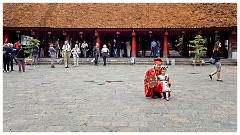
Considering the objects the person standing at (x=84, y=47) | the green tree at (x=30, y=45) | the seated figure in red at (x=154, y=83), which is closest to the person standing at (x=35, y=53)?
the green tree at (x=30, y=45)

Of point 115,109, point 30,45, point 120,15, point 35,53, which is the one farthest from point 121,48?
point 115,109

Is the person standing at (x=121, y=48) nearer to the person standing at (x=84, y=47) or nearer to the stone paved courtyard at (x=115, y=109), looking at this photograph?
the person standing at (x=84, y=47)

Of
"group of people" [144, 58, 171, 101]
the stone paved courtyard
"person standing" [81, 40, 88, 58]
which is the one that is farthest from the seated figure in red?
"person standing" [81, 40, 88, 58]

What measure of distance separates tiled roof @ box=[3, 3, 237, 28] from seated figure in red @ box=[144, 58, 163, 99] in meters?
16.4

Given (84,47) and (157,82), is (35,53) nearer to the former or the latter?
(84,47)

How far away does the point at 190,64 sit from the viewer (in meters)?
22.9

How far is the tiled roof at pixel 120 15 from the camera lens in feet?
82.8

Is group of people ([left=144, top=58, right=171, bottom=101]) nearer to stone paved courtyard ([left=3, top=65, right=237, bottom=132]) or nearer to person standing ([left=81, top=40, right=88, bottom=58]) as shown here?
stone paved courtyard ([left=3, top=65, right=237, bottom=132])

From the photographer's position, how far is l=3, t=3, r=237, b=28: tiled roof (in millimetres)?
25250

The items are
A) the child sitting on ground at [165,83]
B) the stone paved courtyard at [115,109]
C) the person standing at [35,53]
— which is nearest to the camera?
the stone paved courtyard at [115,109]

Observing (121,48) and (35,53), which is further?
(121,48)

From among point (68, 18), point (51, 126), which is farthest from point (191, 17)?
point (51, 126)

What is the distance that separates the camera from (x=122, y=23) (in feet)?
83.6

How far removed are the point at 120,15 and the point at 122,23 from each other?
1.10m
